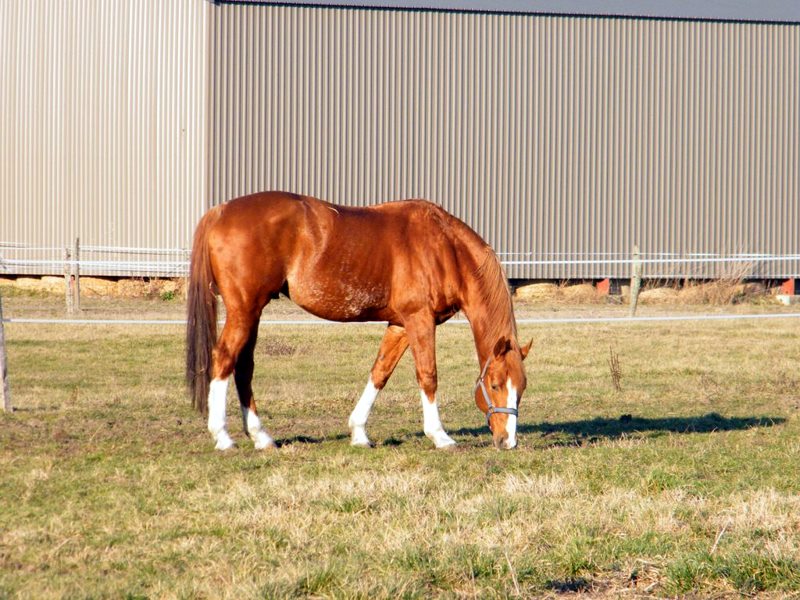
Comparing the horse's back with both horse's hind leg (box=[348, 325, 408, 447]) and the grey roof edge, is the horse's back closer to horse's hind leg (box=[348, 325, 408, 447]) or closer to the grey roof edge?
horse's hind leg (box=[348, 325, 408, 447])

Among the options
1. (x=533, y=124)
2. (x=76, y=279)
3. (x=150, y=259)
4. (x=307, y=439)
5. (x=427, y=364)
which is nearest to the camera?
(x=427, y=364)

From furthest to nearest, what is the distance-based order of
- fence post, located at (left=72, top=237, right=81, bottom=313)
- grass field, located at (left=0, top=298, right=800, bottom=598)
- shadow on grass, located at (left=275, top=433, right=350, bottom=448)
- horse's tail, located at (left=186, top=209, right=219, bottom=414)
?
fence post, located at (left=72, top=237, right=81, bottom=313) → shadow on grass, located at (left=275, top=433, right=350, bottom=448) → horse's tail, located at (left=186, top=209, right=219, bottom=414) → grass field, located at (left=0, top=298, right=800, bottom=598)

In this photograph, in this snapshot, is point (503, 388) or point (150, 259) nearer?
point (503, 388)

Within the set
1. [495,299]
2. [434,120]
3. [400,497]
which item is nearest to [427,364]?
[495,299]

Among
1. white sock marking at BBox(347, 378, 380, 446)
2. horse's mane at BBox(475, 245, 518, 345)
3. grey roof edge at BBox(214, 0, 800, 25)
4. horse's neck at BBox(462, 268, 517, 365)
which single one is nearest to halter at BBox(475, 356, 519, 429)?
horse's neck at BBox(462, 268, 517, 365)

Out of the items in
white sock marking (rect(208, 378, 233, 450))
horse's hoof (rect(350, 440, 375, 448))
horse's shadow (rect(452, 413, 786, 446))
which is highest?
white sock marking (rect(208, 378, 233, 450))

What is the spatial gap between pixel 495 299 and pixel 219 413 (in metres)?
2.15

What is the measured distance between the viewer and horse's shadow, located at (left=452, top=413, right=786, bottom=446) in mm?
8836

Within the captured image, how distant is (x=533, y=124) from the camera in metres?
25.6

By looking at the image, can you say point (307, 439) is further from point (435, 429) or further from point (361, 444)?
point (435, 429)

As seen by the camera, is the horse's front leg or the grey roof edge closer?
the horse's front leg

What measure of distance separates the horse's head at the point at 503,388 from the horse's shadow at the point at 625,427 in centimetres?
87

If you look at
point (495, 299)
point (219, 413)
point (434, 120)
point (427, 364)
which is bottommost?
point (219, 413)

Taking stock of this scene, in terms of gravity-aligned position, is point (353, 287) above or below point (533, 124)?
below
